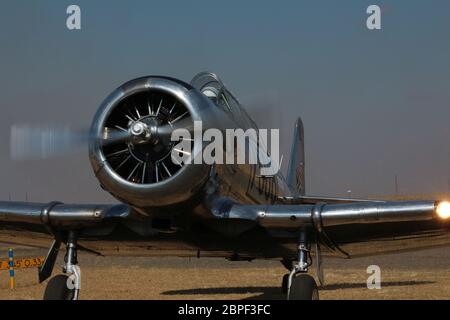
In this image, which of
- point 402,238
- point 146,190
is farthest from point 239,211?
point 402,238

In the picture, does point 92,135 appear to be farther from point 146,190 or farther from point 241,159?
point 241,159

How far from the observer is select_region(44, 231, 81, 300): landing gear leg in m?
10.8

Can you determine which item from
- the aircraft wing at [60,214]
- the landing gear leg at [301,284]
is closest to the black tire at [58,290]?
the aircraft wing at [60,214]

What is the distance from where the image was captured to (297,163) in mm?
21141

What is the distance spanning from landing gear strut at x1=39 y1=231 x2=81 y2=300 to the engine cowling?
6.49 ft

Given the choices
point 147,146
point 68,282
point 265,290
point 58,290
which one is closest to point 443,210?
point 147,146

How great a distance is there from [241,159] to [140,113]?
7.63ft

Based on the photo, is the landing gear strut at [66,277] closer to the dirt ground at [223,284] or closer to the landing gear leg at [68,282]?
the landing gear leg at [68,282]

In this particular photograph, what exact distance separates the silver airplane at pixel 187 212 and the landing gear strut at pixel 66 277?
0.6 inches

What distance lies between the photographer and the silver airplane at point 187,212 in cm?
959

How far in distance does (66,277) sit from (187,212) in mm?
2139

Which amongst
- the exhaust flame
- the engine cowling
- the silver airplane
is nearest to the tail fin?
the silver airplane

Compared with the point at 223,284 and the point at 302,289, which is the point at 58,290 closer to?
the point at 302,289
